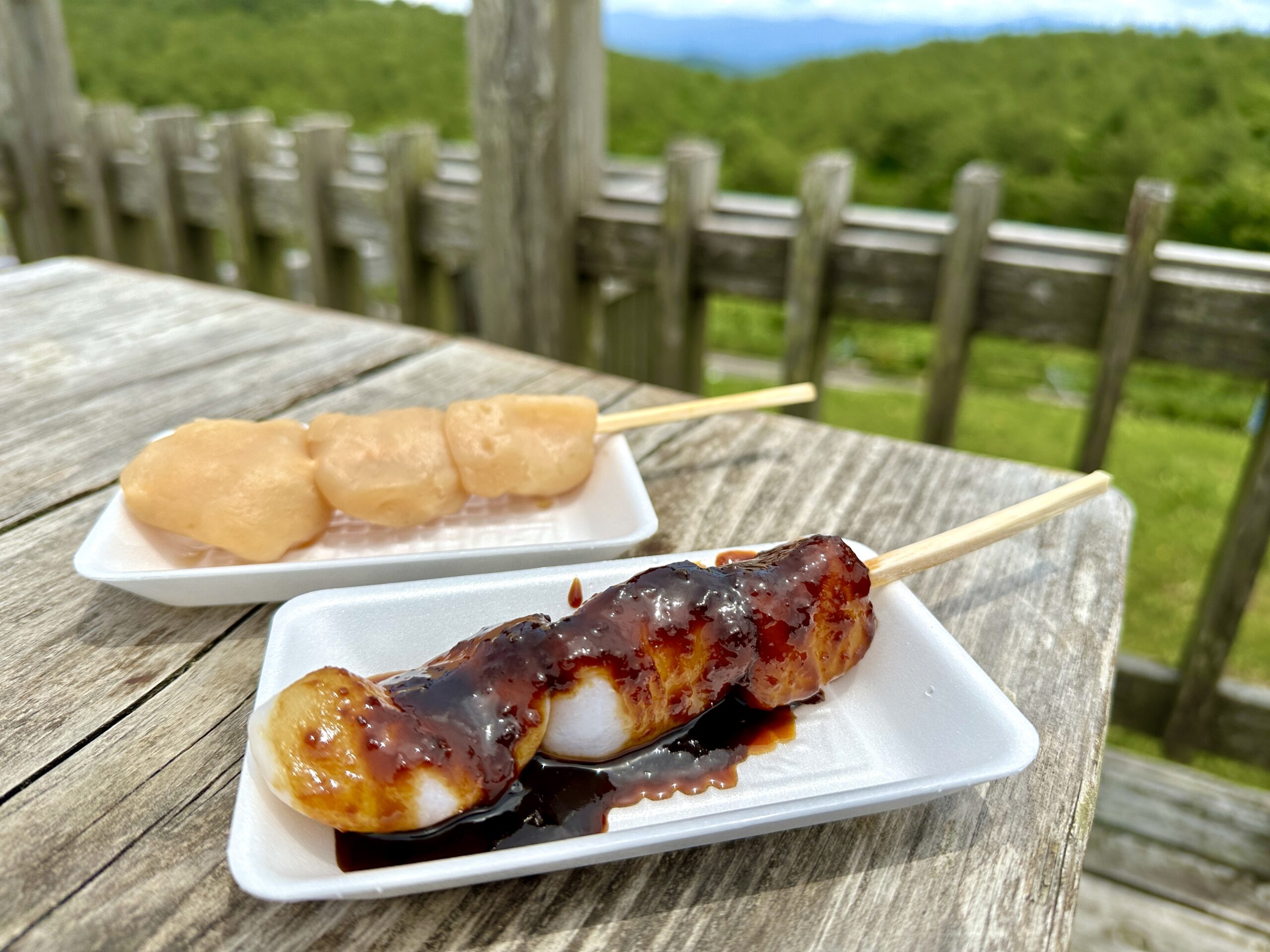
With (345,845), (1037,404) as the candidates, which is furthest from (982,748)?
(1037,404)

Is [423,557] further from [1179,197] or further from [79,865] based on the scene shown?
[1179,197]

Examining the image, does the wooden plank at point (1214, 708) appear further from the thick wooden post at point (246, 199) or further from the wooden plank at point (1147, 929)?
the thick wooden post at point (246, 199)

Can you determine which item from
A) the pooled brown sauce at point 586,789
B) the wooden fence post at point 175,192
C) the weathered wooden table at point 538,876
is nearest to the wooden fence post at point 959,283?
the weathered wooden table at point 538,876

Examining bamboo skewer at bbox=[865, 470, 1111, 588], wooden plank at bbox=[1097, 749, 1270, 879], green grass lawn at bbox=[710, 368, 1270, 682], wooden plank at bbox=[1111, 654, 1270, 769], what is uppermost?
bamboo skewer at bbox=[865, 470, 1111, 588]

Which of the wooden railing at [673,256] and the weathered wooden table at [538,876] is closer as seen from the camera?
the weathered wooden table at [538,876]

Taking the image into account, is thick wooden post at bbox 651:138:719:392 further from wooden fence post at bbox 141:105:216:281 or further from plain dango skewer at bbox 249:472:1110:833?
wooden fence post at bbox 141:105:216:281

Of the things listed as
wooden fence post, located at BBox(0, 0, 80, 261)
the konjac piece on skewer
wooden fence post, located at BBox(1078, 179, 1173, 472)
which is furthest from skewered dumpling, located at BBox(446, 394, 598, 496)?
wooden fence post, located at BBox(0, 0, 80, 261)
